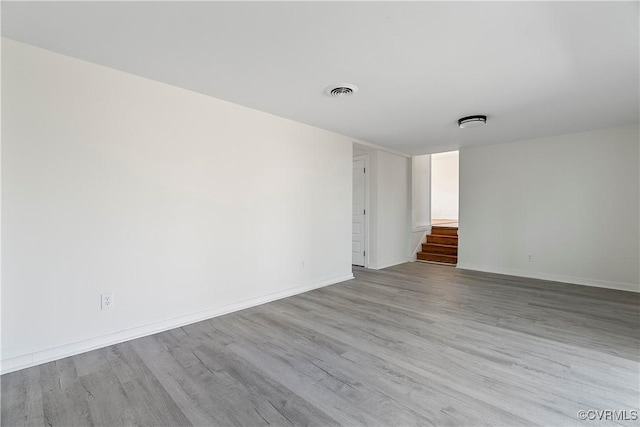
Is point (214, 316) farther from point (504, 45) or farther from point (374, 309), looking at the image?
point (504, 45)

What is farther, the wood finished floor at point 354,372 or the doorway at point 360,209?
the doorway at point 360,209

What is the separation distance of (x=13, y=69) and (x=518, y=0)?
3.23 m

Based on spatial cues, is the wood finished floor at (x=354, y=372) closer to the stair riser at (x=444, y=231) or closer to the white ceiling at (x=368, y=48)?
the white ceiling at (x=368, y=48)

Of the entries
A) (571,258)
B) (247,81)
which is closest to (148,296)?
(247,81)

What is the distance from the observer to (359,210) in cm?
575

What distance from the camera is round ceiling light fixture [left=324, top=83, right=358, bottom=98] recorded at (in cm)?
271

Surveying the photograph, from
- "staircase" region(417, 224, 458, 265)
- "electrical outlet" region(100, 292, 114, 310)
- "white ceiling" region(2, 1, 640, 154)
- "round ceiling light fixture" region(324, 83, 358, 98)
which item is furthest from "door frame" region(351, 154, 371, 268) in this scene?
"electrical outlet" region(100, 292, 114, 310)

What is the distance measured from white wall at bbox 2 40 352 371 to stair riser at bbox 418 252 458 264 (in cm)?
382

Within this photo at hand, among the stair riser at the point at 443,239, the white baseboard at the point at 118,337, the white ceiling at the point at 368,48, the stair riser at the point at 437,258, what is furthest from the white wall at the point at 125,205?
the stair riser at the point at 443,239

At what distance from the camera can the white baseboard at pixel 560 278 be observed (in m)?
4.15

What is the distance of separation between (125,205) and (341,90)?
217 centimetres

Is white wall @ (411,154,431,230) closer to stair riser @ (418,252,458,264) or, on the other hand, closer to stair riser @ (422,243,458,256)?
stair riser @ (422,243,458,256)

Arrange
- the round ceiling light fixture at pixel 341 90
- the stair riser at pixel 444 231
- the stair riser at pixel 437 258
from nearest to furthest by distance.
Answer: the round ceiling light fixture at pixel 341 90, the stair riser at pixel 437 258, the stair riser at pixel 444 231

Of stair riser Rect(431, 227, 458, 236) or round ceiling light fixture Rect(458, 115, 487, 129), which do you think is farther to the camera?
stair riser Rect(431, 227, 458, 236)
